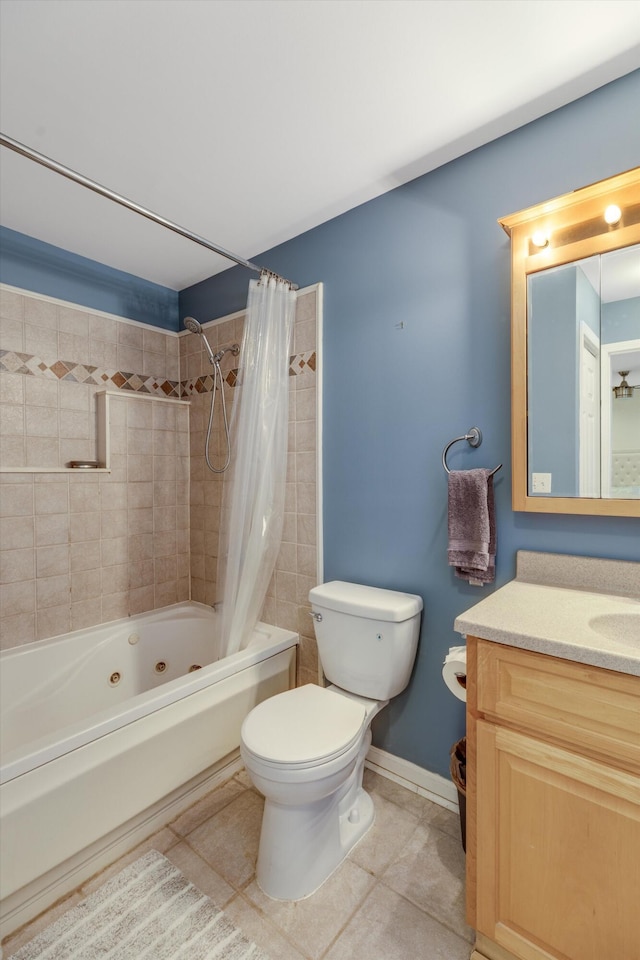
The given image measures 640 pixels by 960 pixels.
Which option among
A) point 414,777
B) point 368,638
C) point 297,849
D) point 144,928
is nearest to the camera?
point 144,928

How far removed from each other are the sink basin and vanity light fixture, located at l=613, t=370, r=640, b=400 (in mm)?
628

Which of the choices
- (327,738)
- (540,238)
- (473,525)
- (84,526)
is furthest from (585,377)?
(84,526)

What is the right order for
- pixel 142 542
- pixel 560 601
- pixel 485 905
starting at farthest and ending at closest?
pixel 142 542 < pixel 560 601 < pixel 485 905

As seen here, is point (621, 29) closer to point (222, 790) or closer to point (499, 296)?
point (499, 296)

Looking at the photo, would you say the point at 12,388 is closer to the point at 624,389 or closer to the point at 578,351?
the point at 578,351

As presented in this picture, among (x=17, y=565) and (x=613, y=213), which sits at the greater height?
(x=613, y=213)

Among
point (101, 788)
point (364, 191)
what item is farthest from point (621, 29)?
point (101, 788)

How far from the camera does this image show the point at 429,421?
5.73 feet

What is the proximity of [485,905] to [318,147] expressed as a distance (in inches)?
91.3

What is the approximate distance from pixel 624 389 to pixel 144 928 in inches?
82.1

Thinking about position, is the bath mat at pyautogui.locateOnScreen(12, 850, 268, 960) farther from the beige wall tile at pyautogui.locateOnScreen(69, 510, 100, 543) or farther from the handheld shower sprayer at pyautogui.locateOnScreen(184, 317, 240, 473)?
the handheld shower sprayer at pyautogui.locateOnScreen(184, 317, 240, 473)

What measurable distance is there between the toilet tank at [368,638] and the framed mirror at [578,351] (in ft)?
1.91

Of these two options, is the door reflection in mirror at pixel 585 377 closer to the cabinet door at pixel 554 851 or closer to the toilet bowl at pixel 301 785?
the cabinet door at pixel 554 851

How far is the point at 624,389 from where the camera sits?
134cm
